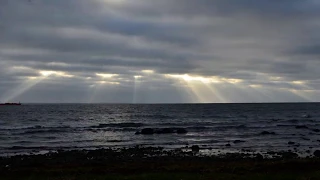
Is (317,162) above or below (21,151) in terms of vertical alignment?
above

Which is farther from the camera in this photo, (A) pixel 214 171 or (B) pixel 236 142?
(B) pixel 236 142

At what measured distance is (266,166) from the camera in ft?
63.9

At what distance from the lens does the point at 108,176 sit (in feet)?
57.2

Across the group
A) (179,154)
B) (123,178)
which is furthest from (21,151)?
(123,178)

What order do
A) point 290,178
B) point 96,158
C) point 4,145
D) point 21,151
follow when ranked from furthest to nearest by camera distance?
point 4,145
point 21,151
point 96,158
point 290,178

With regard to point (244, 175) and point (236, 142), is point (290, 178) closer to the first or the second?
point (244, 175)

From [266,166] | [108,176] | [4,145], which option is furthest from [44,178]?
[4,145]

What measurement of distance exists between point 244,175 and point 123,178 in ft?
19.6

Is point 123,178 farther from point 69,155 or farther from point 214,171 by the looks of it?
point 69,155

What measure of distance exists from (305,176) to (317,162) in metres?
4.04

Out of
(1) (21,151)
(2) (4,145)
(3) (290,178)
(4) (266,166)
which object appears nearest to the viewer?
(3) (290,178)

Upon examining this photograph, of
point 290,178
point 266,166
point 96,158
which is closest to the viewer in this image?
point 290,178

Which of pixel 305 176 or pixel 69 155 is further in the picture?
pixel 69 155

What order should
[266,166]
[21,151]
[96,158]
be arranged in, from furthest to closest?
[21,151]
[96,158]
[266,166]
